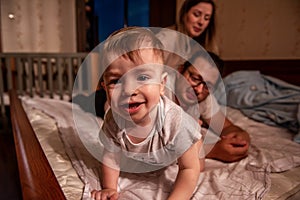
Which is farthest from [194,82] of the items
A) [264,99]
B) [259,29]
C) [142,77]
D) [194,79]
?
[259,29]

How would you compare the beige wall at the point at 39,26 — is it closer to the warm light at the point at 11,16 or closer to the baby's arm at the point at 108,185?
the warm light at the point at 11,16

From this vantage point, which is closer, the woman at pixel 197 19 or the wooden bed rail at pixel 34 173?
the wooden bed rail at pixel 34 173

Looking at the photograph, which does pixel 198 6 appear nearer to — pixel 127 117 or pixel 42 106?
pixel 127 117

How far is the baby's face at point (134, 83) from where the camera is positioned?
0.58 meters

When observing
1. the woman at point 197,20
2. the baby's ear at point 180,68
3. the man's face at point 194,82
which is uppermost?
the woman at point 197,20

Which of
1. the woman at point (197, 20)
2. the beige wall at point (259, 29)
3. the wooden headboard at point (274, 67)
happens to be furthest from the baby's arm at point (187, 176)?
the beige wall at point (259, 29)

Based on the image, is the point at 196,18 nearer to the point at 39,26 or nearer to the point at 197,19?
the point at 197,19

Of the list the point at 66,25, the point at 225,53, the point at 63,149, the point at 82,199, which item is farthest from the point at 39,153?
the point at 66,25

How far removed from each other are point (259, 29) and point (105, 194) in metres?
2.22

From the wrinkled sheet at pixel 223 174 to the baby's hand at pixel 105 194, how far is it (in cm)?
2

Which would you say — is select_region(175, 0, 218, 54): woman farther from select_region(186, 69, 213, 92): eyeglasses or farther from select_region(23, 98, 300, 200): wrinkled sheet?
select_region(23, 98, 300, 200): wrinkled sheet

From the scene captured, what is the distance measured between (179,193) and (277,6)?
213 cm

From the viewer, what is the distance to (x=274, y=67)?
229cm

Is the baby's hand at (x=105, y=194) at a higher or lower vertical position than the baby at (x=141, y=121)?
lower
